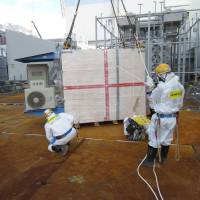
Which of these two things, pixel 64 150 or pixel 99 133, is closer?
pixel 64 150

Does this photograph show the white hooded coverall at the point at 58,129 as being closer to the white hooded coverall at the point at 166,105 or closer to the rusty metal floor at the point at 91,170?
the rusty metal floor at the point at 91,170

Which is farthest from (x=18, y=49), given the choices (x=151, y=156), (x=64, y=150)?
(x=151, y=156)

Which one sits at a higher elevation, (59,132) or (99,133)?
(59,132)

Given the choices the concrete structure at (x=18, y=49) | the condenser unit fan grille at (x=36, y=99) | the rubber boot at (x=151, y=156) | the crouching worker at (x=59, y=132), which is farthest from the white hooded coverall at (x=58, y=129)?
the concrete structure at (x=18, y=49)

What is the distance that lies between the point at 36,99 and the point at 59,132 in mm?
2638

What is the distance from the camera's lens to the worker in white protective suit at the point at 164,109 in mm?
3773

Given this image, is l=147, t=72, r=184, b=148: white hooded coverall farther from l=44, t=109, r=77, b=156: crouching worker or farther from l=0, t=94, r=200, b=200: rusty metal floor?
l=44, t=109, r=77, b=156: crouching worker

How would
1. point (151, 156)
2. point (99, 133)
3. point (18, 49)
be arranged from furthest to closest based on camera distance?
point (18, 49)
point (99, 133)
point (151, 156)

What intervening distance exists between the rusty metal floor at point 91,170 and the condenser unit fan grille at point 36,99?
1012 millimetres

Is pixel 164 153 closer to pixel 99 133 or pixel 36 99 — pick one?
pixel 99 133

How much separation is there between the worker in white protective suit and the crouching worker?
1376 mm

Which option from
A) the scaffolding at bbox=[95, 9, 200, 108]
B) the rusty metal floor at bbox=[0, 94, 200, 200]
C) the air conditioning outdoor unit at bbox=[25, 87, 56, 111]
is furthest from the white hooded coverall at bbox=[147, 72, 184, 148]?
the scaffolding at bbox=[95, 9, 200, 108]

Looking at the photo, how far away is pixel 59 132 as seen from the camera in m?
4.18

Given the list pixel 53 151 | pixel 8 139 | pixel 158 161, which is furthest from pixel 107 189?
pixel 8 139
